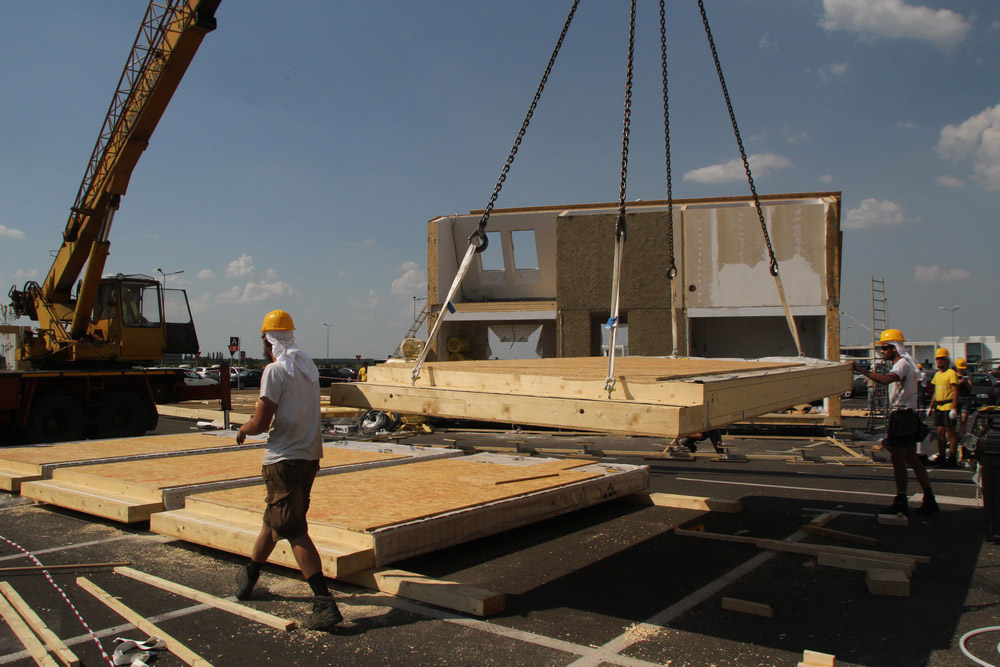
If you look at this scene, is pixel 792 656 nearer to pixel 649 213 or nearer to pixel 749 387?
pixel 749 387

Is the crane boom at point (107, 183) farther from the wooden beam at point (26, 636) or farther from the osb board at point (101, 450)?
the wooden beam at point (26, 636)

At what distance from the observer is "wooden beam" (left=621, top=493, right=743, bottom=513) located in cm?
739

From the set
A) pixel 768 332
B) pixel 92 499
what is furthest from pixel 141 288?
pixel 768 332

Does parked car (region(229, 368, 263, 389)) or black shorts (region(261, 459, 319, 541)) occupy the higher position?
black shorts (region(261, 459, 319, 541))

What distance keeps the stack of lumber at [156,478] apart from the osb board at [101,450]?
0.41 m

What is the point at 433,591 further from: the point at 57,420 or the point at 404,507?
the point at 57,420

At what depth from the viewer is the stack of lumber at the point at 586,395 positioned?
4.23 m

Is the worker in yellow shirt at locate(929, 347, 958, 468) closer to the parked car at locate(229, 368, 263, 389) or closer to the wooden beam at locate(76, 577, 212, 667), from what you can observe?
the wooden beam at locate(76, 577, 212, 667)

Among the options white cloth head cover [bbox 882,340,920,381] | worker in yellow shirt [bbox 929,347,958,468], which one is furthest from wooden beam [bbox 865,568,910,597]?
worker in yellow shirt [bbox 929,347,958,468]

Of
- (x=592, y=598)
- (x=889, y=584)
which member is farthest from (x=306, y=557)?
(x=889, y=584)

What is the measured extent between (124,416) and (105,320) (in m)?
2.04

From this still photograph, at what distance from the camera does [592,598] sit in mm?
4730

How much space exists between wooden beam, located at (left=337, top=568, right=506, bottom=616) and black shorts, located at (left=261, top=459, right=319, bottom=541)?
58 centimetres

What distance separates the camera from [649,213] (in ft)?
68.1
